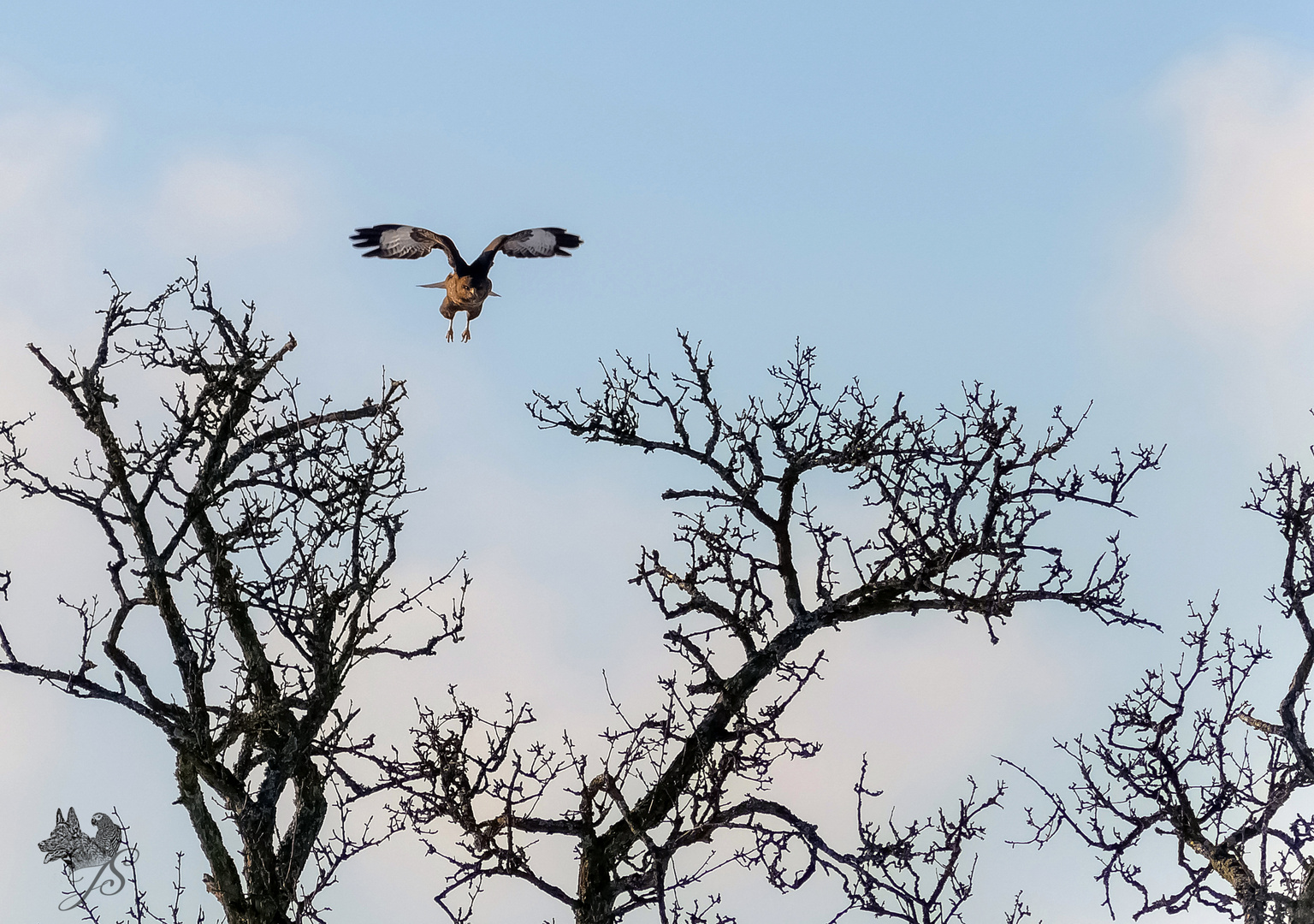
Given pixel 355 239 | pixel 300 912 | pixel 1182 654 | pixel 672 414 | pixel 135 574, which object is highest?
pixel 355 239

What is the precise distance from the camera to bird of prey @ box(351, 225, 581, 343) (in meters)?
12.6

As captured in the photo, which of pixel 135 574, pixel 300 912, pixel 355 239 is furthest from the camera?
pixel 355 239

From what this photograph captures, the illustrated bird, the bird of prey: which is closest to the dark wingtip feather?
the bird of prey

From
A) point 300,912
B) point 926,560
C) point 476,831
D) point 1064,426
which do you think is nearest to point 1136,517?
point 1064,426

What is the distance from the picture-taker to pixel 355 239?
14.2 meters

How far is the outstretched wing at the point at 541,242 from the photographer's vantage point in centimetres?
1384

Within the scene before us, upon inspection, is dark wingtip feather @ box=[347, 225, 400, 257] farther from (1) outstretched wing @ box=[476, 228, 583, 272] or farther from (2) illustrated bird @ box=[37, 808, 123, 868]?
(2) illustrated bird @ box=[37, 808, 123, 868]

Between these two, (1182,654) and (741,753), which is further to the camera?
(1182,654)

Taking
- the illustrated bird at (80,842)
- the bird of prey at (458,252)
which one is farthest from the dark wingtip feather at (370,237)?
the illustrated bird at (80,842)

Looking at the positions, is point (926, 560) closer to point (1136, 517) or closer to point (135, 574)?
point (1136, 517)

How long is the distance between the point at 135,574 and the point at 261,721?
5.67ft

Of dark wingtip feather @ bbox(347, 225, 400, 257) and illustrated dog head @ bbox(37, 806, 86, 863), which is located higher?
dark wingtip feather @ bbox(347, 225, 400, 257)

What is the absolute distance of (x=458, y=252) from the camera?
13.0 meters

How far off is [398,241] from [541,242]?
1.72m
